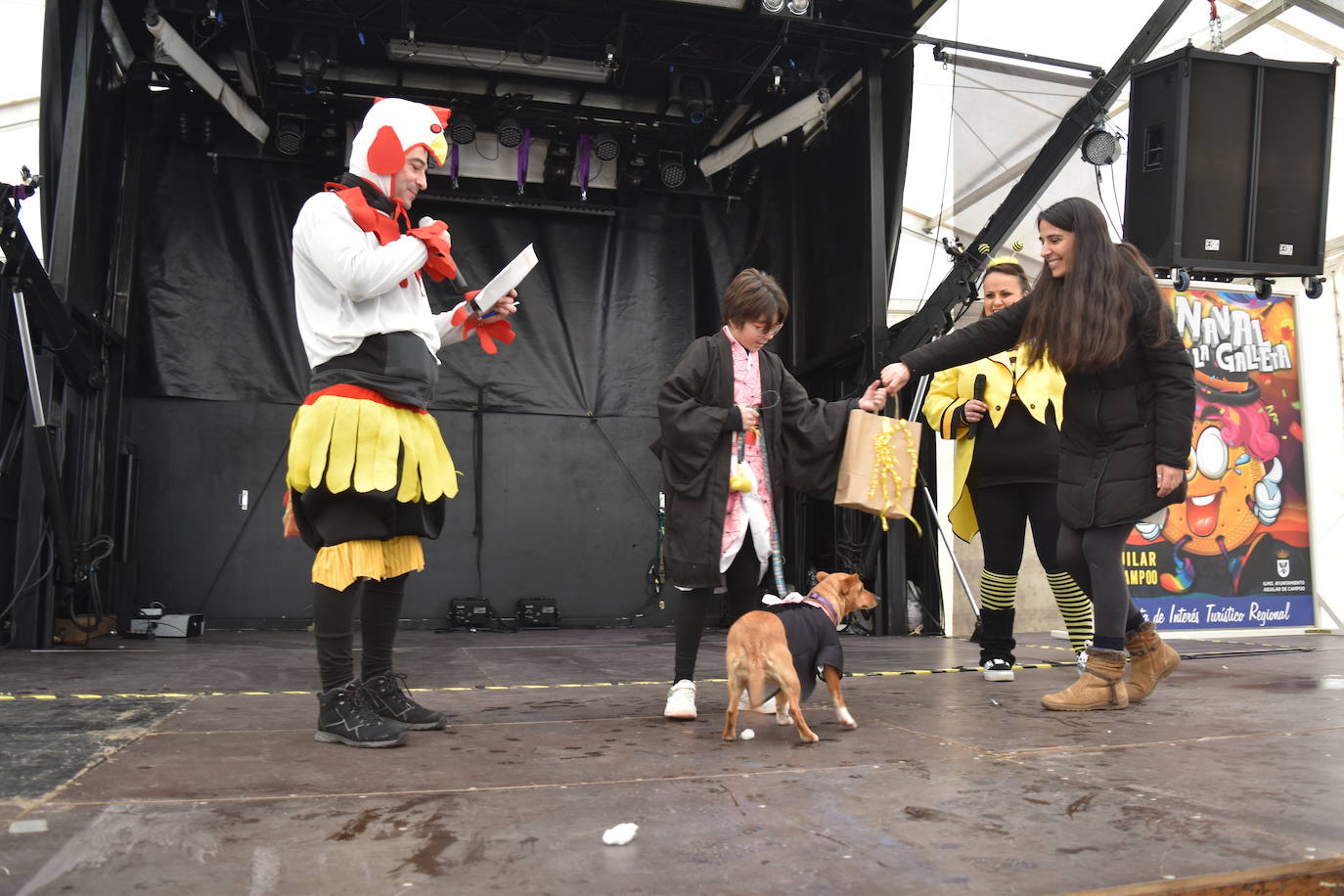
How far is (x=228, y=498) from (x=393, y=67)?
11.2 ft

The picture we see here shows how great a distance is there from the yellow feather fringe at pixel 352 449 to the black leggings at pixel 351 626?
272 mm

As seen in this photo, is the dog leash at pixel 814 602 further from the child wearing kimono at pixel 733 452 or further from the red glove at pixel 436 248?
the red glove at pixel 436 248

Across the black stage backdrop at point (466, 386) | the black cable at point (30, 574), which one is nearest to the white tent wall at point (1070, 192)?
the black stage backdrop at point (466, 386)

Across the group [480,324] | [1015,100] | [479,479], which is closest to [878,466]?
[480,324]

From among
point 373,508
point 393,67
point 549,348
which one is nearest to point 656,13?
point 393,67

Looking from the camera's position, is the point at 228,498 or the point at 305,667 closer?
the point at 305,667

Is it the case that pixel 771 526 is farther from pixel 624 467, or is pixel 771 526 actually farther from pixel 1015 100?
pixel 624 467

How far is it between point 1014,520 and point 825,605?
1226 mm

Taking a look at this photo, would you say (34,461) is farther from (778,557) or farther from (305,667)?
(778,557)

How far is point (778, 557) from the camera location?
10.3ft

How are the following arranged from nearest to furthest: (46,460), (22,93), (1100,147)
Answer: (46,460)
(1100,147)
(22,93)

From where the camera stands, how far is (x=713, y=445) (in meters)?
3.09

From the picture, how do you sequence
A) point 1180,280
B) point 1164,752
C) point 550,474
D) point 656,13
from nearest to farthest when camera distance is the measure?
point 1164,752
point 1180,280
point 656,13
point 550,474

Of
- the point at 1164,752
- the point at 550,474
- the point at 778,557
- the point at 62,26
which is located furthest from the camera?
the point at 550,474
